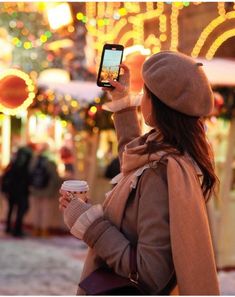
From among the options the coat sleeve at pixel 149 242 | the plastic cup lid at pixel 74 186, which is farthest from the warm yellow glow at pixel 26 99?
the coat sleeve at pixel 149 242

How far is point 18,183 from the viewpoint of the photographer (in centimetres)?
1102

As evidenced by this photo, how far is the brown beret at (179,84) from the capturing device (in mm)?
2486

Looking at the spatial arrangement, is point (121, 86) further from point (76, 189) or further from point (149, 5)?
point (149, 5)

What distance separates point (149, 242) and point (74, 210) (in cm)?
34

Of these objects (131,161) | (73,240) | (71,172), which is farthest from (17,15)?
(131,161)

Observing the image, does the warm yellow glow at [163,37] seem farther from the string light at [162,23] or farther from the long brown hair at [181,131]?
the long brown hair at [181,131]

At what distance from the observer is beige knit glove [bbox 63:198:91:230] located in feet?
8.50

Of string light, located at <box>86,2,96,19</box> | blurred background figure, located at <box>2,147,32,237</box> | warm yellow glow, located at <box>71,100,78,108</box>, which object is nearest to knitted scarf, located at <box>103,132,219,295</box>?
warm yellow glow, located at <box>71,100,78,108</box>

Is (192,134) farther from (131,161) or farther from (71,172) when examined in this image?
(71,172)

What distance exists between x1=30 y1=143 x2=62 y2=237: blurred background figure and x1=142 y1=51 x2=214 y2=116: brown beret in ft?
27.9

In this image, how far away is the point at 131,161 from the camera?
2555mm

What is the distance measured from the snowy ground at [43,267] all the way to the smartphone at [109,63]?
3660 millimetres

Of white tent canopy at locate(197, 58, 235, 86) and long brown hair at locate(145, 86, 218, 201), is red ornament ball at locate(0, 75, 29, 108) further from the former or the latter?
white tent canopy at locate(197, 58, 235, 86)

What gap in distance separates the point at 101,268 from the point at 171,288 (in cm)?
26
